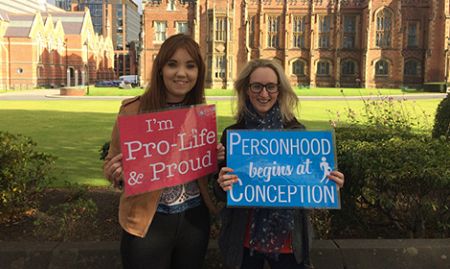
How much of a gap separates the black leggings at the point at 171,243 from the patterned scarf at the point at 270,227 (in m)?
0.32

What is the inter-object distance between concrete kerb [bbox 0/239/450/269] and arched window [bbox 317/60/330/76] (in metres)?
50.1

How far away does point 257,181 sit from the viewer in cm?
263

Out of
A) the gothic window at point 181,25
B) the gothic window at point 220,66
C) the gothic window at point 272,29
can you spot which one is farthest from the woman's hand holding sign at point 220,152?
the gothic window at point 272,29

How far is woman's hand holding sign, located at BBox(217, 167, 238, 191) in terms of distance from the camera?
8.33 feet

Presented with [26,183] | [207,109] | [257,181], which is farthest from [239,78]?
[26,183]

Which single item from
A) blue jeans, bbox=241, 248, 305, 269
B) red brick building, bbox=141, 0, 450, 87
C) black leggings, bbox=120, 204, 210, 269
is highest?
red brick building, bbox=141, 0, 450, 87

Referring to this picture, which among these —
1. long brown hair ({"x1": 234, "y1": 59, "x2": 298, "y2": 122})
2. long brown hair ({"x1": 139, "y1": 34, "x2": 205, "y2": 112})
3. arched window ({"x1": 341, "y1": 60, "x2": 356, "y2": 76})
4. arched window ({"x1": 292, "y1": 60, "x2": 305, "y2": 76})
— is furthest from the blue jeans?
arched window ({"x1": 341, "y1": 60, "x2": 356, "y2": 76})

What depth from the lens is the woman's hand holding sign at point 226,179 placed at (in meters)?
2.54

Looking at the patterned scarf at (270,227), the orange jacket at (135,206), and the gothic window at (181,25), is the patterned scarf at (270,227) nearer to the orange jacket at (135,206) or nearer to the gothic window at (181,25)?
the orange jacket at (135,206)

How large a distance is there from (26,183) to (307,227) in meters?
3.12

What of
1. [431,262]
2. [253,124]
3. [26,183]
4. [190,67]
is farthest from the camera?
[26,183]

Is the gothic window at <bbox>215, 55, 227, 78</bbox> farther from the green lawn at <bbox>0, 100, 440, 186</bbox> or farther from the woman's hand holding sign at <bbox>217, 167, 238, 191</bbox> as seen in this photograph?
the woman's hand holding sign at <bbox>217, 167, 238, 191</bbox>

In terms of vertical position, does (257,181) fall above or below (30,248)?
above

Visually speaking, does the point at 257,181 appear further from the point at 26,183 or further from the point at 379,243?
the point at 26,183
